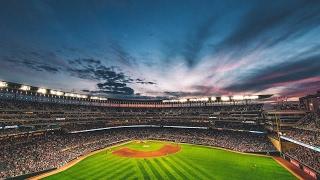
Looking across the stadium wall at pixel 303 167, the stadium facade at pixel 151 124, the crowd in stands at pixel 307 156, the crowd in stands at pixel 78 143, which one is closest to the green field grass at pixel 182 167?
the stadium wall at pixel 303 167

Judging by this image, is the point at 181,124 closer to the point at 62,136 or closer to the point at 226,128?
the point at 226,128

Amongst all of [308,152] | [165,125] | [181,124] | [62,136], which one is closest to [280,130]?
[308,152]

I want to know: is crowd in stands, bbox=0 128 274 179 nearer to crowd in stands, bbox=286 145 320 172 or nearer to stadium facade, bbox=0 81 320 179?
stadium facade, bbox=0 81 320 179

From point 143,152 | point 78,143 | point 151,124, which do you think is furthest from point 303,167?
point 151,124

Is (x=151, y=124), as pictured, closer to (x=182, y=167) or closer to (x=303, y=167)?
(x=182, y=167)

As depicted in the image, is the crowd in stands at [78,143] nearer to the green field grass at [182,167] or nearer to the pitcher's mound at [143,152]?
the green field grass at [182,167]

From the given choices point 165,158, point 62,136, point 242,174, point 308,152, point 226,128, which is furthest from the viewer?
point 226,128

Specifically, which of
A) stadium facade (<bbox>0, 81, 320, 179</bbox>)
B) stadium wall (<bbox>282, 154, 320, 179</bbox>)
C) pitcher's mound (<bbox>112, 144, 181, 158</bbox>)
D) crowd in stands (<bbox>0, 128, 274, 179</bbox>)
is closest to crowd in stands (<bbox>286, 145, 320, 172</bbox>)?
stadium facade (<bbox>0, 81, 320, 179</bbox>)
